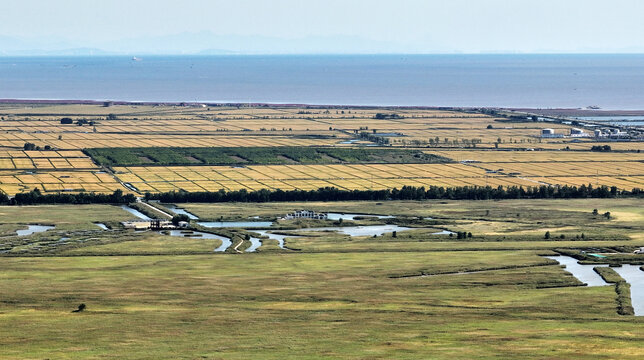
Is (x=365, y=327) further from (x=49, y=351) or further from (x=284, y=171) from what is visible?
(x=284, y=171)

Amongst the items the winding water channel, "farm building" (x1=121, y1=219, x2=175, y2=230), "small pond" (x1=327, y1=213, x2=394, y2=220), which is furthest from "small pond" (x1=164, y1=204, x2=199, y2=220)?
the winding water channel

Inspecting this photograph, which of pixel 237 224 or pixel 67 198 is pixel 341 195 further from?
pixel 67 198

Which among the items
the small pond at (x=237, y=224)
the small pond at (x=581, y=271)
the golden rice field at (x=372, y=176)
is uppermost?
the golden rice field at (x=372, y=176)

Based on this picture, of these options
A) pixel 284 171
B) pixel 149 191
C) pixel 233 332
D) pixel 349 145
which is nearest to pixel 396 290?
pixel 233 332

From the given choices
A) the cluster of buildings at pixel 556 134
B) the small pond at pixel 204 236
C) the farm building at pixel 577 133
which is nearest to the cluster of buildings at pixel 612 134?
the farm building at pixel 577 133

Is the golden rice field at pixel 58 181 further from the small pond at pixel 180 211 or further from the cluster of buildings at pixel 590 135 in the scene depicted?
the cluster of buildings at pixel 590 135

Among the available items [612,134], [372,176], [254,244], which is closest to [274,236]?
[254,244]
